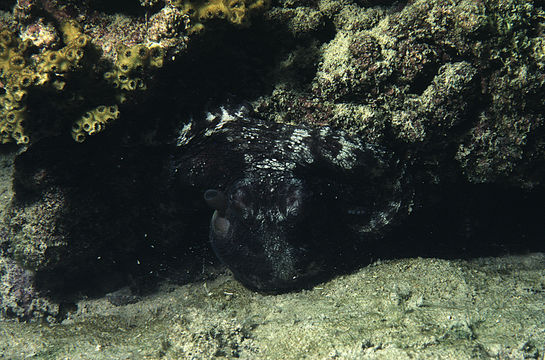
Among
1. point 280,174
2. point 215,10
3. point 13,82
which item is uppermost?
point 215,10

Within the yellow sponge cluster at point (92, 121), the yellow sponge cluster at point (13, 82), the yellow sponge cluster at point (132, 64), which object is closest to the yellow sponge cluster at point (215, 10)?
the yellow sponge cluster at point (132, 64)

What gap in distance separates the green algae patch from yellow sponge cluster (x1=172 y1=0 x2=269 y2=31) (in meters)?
2.54

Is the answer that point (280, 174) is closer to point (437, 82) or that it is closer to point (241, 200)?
point (241, 200)

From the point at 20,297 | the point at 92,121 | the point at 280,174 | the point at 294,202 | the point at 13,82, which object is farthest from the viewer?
the point at 20,297

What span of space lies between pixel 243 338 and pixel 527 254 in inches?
136

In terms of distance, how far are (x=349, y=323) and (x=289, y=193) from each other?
4.07 feet

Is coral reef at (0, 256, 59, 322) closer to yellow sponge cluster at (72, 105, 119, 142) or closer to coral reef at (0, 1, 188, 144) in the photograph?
coral reef at (0, 1, 188, 144)

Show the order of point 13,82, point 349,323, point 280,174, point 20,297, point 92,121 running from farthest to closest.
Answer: point 20,297
point 280,174
point 92,121
point 349,323
point 13,82

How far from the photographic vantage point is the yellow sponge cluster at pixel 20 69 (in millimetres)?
2434

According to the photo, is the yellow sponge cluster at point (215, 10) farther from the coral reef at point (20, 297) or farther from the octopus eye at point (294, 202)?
the coral reef at point (20, 297)

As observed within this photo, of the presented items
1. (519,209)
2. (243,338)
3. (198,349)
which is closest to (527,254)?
(519,209)

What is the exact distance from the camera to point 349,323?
8.49 feet

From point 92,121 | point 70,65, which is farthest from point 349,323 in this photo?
point 70,65

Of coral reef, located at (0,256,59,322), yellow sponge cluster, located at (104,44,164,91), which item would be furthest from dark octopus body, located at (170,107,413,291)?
coral reef, located at (0,256,59,322)
